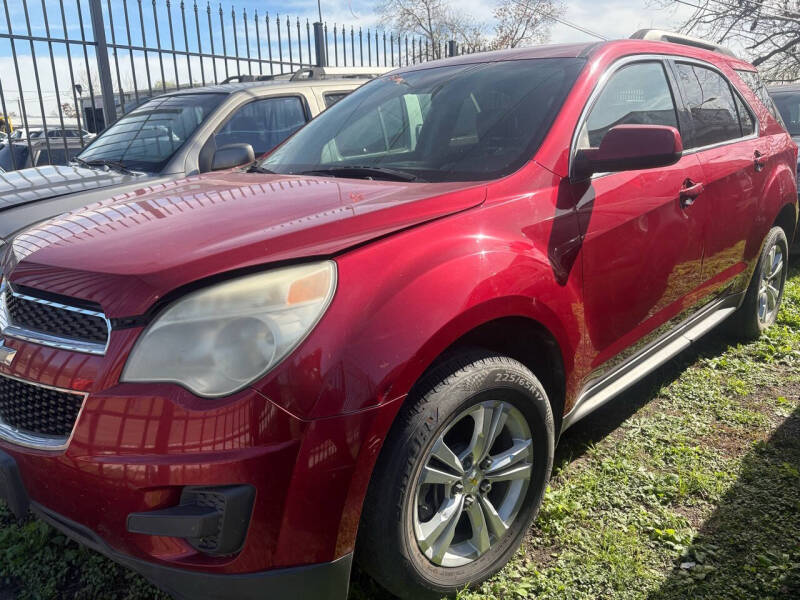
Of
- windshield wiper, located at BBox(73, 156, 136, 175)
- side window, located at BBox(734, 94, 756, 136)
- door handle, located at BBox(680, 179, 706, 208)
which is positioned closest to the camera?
door handle, located at BBox(680, 179, 706, 208)

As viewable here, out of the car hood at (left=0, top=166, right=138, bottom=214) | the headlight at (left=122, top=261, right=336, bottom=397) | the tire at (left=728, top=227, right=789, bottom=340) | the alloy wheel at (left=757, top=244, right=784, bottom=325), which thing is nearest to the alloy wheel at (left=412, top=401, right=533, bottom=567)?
the headlight at (left=122, top=261, right=336, bottom=397)

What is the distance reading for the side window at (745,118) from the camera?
3633 mm

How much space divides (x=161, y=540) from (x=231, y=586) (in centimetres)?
21

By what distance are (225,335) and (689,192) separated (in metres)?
2.24

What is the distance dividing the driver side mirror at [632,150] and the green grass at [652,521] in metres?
1.31

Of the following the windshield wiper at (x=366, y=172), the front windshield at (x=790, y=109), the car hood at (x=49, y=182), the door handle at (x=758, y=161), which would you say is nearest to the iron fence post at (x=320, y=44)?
the car hood at (x=49, y=182)

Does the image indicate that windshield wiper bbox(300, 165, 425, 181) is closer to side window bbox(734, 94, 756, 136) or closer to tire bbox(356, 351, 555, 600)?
tire bbox(356, 351, 555, 600)

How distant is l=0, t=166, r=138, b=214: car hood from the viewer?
3.83 meters

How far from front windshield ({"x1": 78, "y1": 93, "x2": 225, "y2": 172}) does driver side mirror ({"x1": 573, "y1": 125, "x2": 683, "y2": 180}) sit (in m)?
3.37

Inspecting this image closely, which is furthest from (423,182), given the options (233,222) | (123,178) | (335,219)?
(123,178)

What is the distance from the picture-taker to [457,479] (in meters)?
1.94

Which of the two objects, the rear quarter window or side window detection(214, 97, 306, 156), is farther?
side window detection(214, 97, 306, 156)

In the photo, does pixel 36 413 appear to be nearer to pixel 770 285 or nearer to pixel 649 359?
pixel 649 359

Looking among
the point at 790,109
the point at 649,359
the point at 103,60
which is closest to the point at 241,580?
the point at 649,359
